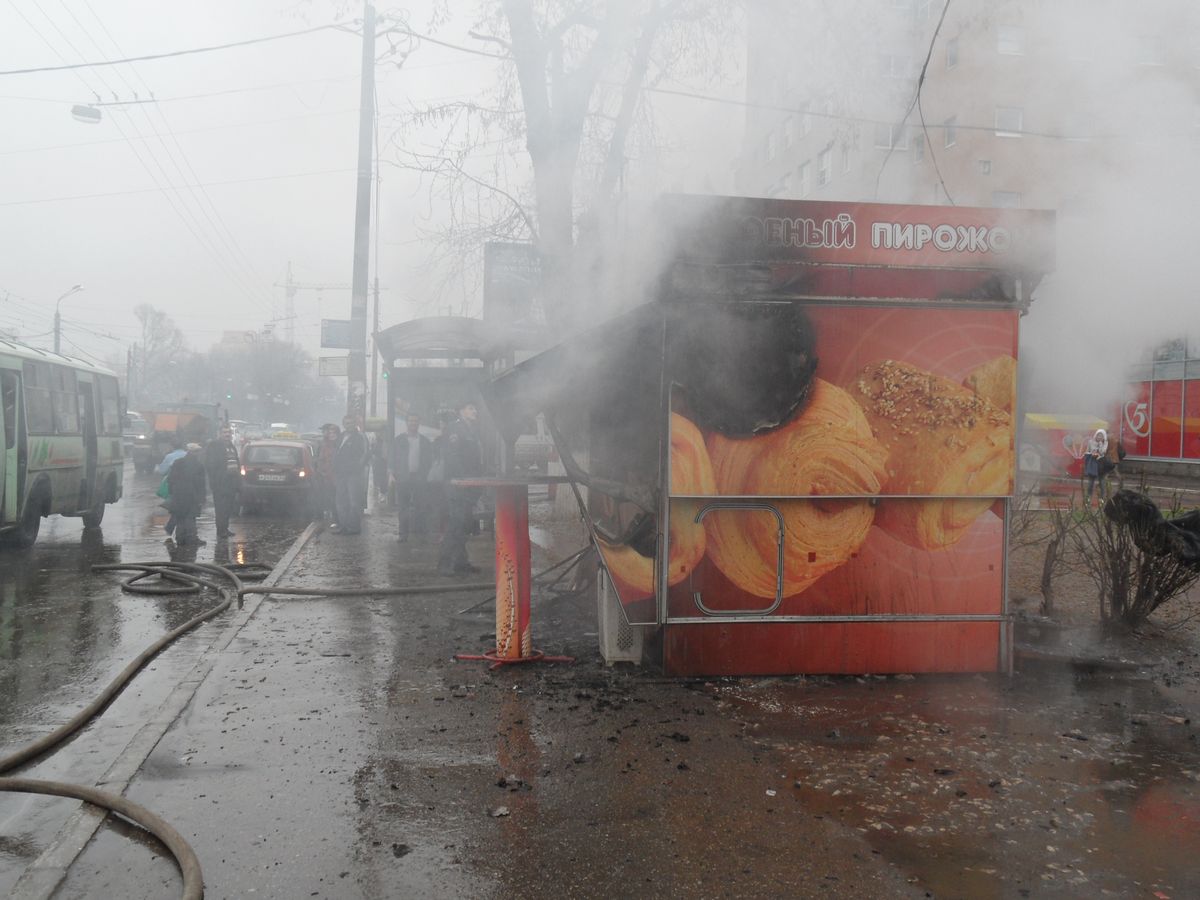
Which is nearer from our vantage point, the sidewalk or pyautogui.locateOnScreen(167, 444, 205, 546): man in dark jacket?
the sidewalk

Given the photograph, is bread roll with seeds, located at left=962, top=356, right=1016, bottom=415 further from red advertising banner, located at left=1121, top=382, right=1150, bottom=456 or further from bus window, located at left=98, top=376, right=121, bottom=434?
bus window, located at left=98, top=376, right=121, bottom=434

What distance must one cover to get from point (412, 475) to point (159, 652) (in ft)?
19.3

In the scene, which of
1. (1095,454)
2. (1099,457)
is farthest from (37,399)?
(1095,454)

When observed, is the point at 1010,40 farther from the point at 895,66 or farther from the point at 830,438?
the point at 830,438

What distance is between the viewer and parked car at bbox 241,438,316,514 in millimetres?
14977

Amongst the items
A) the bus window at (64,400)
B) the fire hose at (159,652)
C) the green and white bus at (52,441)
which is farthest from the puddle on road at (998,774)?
the bus window at (64,400)

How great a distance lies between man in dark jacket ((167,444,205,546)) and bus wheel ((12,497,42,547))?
1.49m

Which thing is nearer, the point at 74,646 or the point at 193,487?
the point at 74,646

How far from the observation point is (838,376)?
509 cm

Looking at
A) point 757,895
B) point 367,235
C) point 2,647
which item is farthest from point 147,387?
point 757,895

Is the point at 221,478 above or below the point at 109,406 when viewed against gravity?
below

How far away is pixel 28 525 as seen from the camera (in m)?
10.7

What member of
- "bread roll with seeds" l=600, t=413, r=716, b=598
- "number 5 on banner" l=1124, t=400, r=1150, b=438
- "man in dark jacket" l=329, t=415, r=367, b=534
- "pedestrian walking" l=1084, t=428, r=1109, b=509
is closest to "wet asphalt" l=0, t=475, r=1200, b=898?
"bread roll with seeds" l=600, t=413, r=716, b=598

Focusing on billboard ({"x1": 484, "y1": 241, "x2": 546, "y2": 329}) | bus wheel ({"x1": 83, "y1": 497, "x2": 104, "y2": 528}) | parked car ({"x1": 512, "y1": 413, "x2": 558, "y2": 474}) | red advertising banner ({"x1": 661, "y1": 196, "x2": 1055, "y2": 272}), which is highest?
billboard ({"x1": 484, "y1": 241, "x2": 546, "y2": 329})
